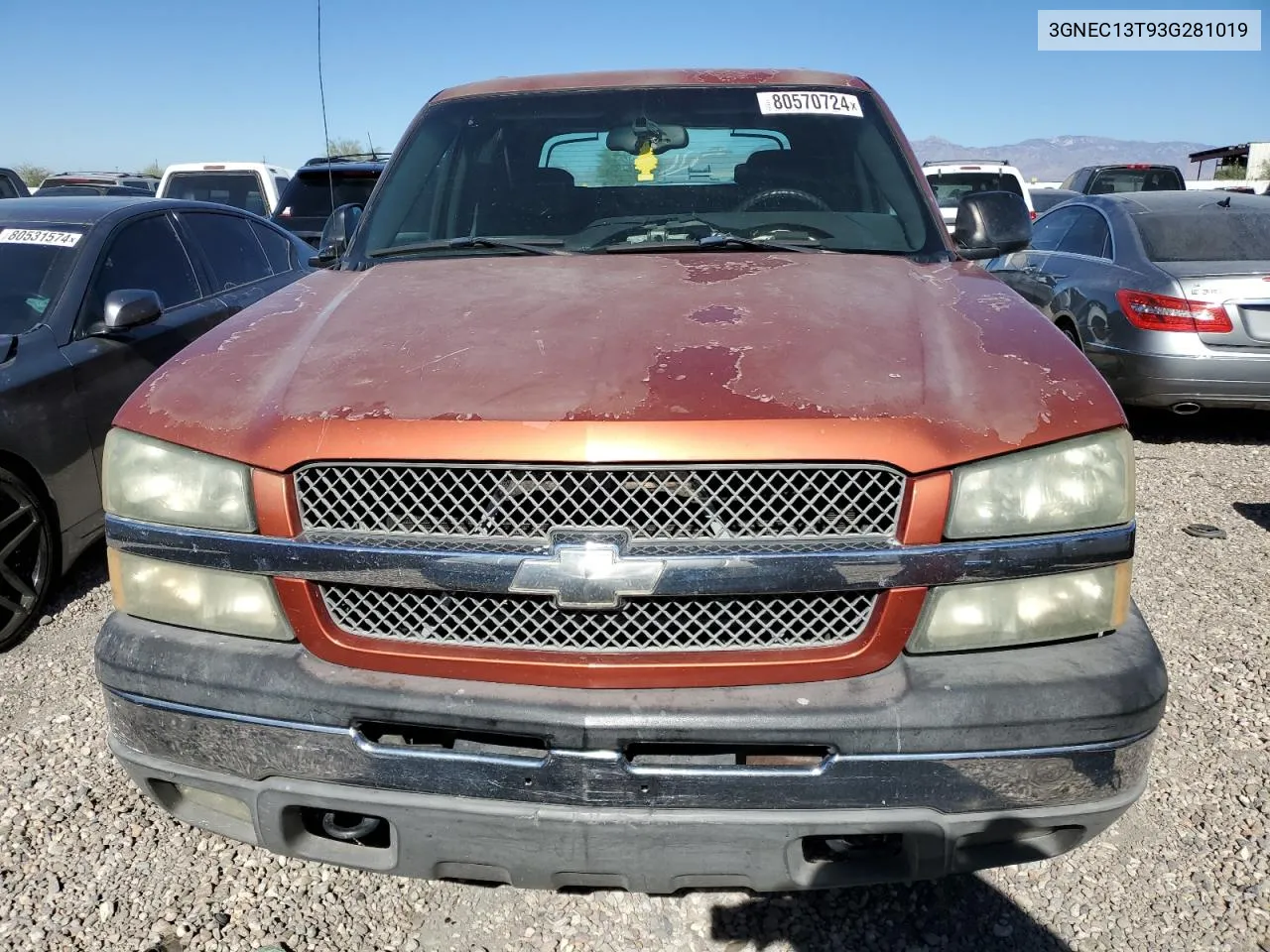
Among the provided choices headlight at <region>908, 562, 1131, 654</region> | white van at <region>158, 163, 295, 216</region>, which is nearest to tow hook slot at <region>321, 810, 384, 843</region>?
headlight at <region>908, 562, 1131, 654</region>

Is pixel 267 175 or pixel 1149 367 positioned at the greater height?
pixel 267 175

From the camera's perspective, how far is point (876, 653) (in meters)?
1.84

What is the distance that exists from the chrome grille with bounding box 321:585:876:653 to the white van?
11419 mm

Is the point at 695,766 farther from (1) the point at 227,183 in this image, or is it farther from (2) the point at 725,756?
(1) the point at 227,183

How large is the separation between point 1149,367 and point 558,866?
5.72 m

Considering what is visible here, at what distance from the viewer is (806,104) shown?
131 inches

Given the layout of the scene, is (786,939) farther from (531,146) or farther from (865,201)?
(531,146)

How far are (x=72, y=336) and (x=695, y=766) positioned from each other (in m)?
3.77

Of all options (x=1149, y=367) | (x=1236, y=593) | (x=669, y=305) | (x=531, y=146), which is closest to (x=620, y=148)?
(x=531, y=146)

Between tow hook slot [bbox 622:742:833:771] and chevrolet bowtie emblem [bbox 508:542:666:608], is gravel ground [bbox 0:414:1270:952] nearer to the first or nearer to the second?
tow hook slot [bbox 622:742:833:771]

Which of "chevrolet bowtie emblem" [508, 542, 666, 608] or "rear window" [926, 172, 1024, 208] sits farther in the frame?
"rear window" [926, 172, 1024, 208]

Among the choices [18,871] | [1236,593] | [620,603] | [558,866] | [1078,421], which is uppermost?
[1078,421]

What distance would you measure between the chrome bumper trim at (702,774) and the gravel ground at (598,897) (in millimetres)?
678

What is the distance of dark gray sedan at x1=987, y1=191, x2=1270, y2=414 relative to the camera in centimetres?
612
